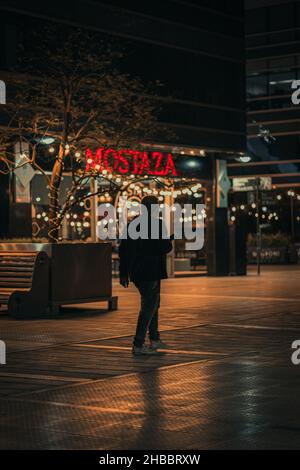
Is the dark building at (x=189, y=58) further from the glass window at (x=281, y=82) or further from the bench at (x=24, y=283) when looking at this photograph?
the glass window at (x=281, y=82)

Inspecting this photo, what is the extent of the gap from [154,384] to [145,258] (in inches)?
105

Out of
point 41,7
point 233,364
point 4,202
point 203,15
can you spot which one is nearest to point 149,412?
point 233,364

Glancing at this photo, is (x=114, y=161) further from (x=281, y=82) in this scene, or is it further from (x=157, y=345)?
(x=281, y=82)

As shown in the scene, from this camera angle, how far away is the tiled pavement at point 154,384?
777 cm

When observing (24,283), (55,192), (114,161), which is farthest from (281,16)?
(24,283)

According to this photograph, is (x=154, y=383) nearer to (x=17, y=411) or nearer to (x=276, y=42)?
(x=17, y=411)

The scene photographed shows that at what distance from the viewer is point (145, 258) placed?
42.0 feet

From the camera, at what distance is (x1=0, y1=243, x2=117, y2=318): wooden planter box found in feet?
60.1

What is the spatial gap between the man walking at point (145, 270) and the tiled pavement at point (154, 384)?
1.23ft

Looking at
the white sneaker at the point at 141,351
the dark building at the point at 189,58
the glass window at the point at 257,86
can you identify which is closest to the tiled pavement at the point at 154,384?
the white sneaker at the point at 141,351

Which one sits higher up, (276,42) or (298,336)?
(276,42)

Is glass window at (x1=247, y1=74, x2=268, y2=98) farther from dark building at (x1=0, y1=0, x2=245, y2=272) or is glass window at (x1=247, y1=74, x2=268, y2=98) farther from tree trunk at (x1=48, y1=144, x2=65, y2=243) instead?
tree trunk at (x1=48, y1=144, x2=65, y2=243)
